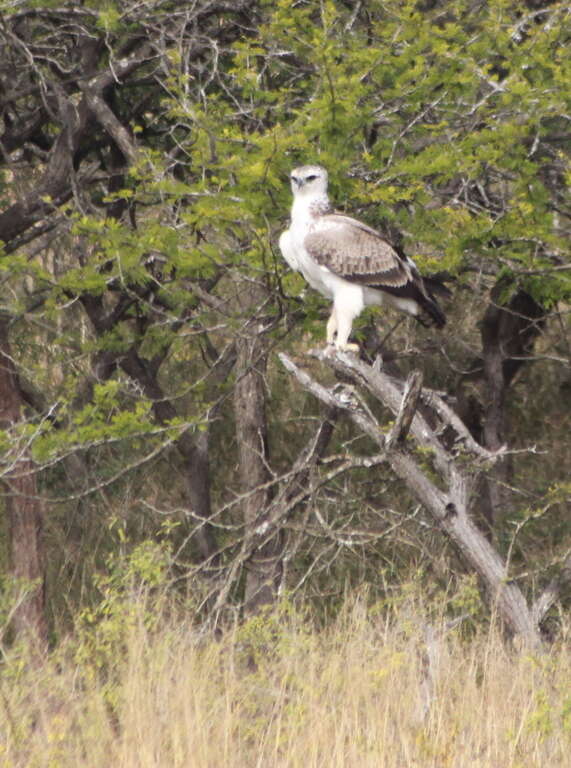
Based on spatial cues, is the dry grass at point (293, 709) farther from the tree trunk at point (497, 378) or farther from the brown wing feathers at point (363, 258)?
the tree trunk at point (497, 378)

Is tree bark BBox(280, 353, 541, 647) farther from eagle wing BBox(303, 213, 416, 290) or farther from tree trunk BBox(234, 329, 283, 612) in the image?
tree trunk BBox(234, 329, 283, 612)

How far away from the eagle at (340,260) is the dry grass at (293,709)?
1.73 meters

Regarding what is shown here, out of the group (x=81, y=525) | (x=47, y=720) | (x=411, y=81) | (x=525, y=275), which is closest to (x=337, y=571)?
(x=81, y=525)

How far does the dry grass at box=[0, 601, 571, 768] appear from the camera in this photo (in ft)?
17.1

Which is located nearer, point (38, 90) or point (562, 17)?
point (562, 17)

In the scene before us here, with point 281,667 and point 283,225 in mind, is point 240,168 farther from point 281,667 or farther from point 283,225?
point 281,667

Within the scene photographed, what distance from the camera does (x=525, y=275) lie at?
8031mm

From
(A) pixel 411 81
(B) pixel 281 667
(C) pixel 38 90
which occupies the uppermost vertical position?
(C) pixel 38 90

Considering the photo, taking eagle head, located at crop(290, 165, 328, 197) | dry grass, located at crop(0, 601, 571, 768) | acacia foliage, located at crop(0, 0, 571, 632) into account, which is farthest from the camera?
acacia foliage, located at crop(0, 0, 571, 632)

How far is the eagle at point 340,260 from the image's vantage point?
7137 millimetres

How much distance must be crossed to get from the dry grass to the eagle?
1.73 metres

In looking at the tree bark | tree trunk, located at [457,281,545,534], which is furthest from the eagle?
tree trunk, located at [457,281,545,534]

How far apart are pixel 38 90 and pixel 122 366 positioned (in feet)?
6.50

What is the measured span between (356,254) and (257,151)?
0.79 metres
